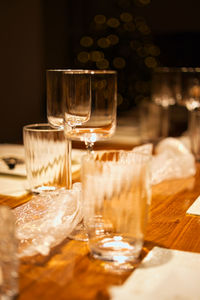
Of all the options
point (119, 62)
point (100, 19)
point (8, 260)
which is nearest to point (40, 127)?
point (8, 260)

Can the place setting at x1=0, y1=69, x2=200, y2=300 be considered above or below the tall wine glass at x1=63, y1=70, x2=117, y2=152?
below

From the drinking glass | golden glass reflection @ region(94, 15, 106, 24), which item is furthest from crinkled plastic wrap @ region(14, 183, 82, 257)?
golden glass reflection @ region(94, 15, 106, 24)

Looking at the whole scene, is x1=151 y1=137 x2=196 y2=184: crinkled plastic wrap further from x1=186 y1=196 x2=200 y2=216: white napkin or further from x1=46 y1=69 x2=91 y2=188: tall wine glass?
x1=46 y1=69 x2=91 y2=188: tall wine glass

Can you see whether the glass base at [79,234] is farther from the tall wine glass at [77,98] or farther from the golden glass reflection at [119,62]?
the golden glass reflection at [119,62]

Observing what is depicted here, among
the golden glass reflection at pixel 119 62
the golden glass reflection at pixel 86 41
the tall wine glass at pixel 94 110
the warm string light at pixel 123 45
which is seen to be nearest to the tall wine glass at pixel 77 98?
the tall wine glass at pixel 94 110

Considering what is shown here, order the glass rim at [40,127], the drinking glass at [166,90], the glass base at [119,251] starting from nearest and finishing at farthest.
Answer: the glass base at [119,251]
the glass rim at [40,127]
the drinking glass at [166,90]

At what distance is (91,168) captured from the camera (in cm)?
62

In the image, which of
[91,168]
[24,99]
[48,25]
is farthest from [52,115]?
[48,25]

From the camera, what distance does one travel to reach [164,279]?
57 cm

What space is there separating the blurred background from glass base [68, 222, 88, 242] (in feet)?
9.73

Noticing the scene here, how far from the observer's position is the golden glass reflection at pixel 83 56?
4352 mm

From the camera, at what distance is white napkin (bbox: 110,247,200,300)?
52cm

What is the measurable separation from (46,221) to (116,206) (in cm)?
17

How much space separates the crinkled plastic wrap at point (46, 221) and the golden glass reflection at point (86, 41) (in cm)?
370
